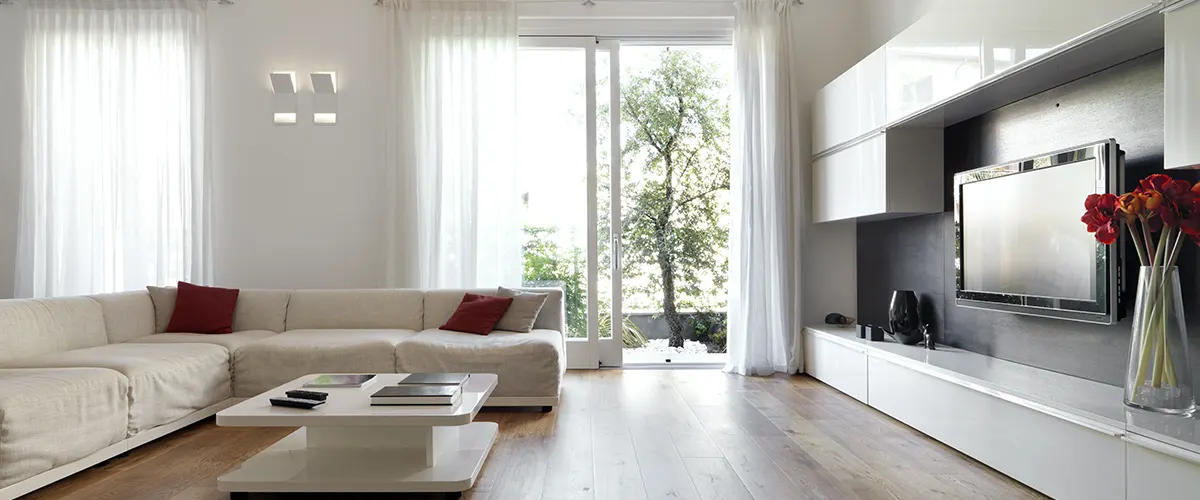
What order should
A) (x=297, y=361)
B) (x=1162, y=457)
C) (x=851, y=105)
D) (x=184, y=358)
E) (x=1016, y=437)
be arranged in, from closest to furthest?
1. (x=1162, y=457)
2. (x=1016, y=437)
3. (x=184, y=358)
4. (x=297, y=361)
5. (x=851, y=105)

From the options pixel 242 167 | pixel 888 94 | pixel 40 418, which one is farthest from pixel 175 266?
pixel 888 94

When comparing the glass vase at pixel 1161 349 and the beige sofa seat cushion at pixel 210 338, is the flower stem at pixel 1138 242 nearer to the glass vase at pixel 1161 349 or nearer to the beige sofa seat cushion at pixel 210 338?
the glass vase at pixel 1161 349

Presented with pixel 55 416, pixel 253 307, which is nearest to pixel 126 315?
pixel 253 307

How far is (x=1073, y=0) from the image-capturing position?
7.80ft

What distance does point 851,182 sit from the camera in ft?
14.3

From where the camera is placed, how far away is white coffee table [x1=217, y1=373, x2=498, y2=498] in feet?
7.73

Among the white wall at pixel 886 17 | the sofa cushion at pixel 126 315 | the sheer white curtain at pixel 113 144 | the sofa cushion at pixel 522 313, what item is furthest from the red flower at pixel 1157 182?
the sheer white curtain at pixel 113 144

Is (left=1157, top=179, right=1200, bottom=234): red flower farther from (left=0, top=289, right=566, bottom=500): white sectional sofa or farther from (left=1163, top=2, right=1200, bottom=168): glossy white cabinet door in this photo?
(left=0, top=289, right=566, bottom=500): white sectional sofa

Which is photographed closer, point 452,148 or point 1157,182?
point 1157,182

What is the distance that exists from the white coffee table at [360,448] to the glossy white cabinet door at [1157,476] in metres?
2.06

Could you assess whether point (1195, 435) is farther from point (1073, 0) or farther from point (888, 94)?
point (888, 94)

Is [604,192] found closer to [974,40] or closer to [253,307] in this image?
[253,307]

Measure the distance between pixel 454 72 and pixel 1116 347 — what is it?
423 centimetres

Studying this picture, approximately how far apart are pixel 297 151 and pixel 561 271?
7.11 ft
